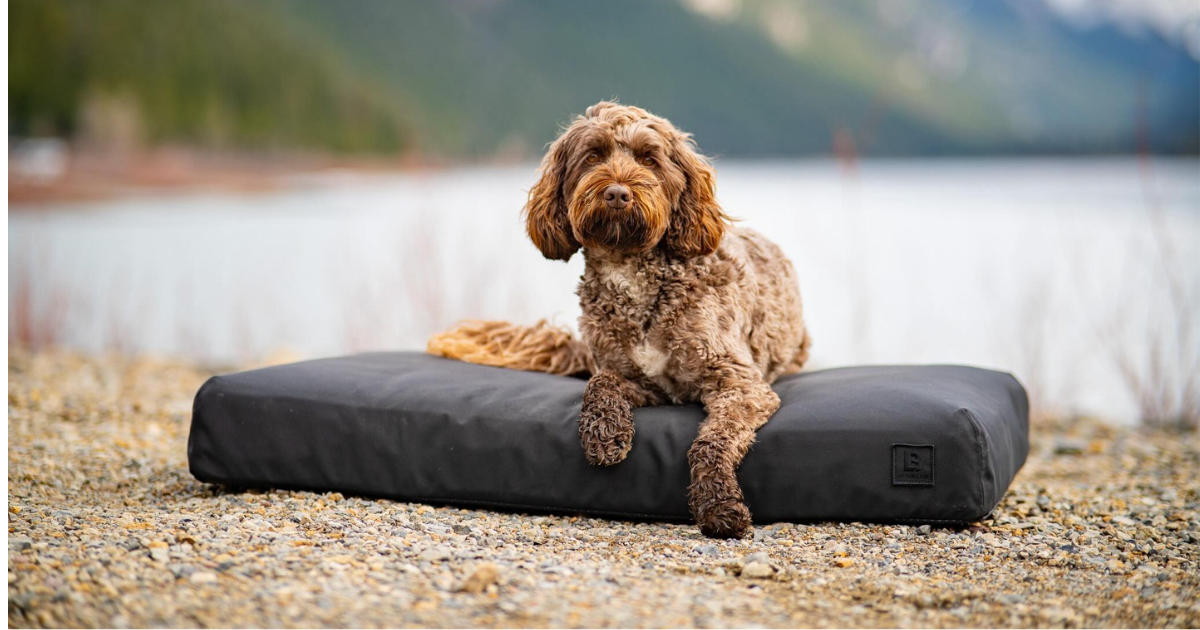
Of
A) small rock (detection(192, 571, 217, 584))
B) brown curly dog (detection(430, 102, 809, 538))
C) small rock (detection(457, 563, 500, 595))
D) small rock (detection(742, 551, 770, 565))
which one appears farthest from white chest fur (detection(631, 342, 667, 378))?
small rock (detection(192, 571, 217, 584))

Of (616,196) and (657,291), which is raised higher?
(616,196)

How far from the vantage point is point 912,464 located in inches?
160

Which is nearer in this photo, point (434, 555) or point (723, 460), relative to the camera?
point (434, 555)

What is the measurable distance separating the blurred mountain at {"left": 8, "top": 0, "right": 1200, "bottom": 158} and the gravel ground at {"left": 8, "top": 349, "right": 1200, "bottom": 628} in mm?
11788

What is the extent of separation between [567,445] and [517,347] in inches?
53.4

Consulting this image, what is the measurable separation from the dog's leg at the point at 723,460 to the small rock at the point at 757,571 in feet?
1.33

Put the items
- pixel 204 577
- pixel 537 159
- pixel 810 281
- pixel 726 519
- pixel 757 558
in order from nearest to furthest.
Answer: pixel 204 577 → pixel 757 558 → pixel 726 519 → pixel 537 159 → pixel 810 281

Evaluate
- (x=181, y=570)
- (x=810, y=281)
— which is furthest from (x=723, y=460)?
(x=810, y=281)

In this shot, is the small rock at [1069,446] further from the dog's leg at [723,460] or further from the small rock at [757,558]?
the small rock at [757,558]

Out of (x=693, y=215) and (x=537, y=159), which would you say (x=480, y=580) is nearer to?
(x=693, y=215)

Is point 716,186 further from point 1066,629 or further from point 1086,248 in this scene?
point 1086,248

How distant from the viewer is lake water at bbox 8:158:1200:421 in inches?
301

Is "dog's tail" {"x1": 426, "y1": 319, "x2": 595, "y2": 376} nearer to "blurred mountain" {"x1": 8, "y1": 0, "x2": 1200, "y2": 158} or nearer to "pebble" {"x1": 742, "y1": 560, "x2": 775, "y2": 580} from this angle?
"pebble" {"x1": 742, "y1": 560, "x2": 775, "y2": 580}

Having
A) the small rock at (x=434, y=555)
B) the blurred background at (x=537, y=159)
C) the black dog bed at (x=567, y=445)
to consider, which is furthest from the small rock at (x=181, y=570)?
the blurred background at (x=537, y=159)
